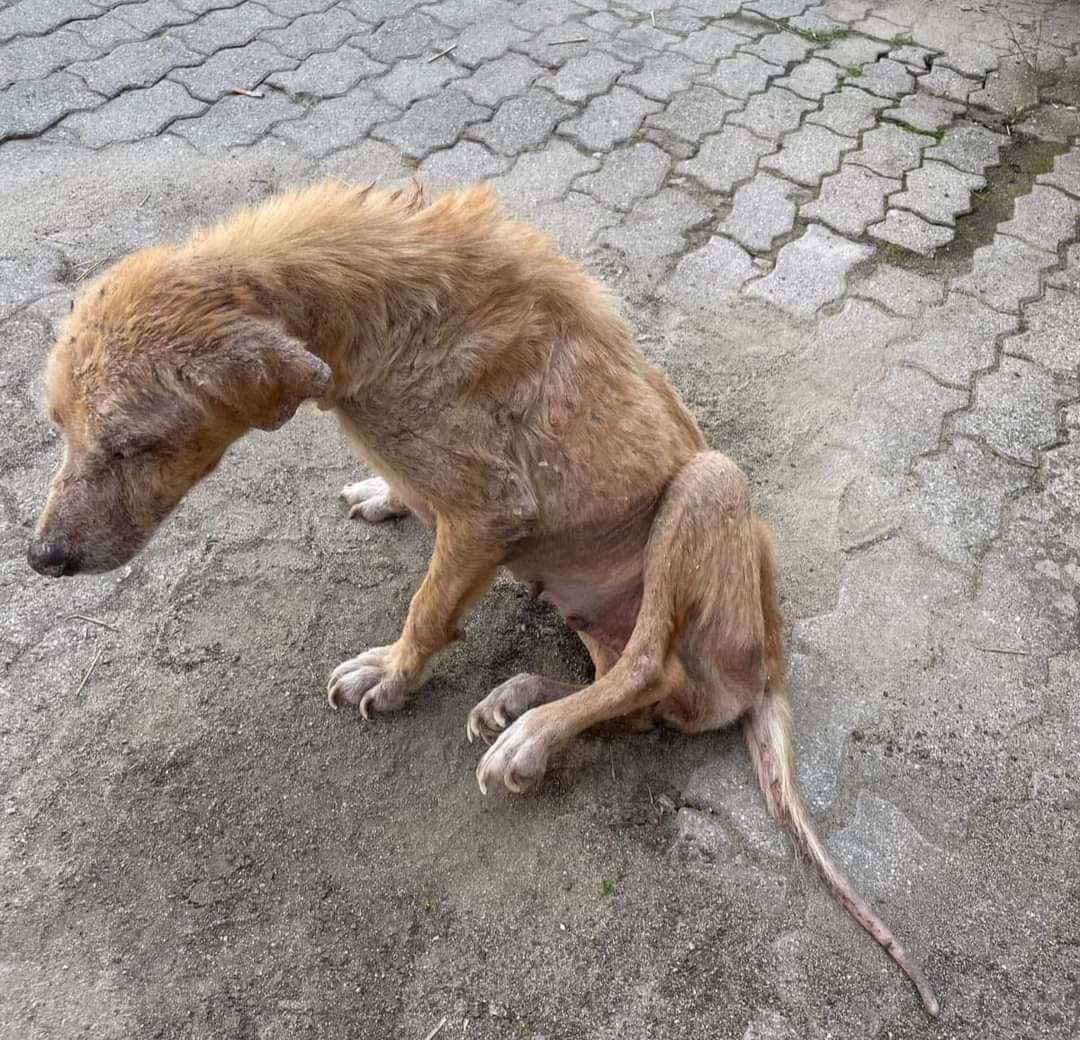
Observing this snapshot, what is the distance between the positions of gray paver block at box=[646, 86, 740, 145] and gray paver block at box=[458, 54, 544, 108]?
873 mm

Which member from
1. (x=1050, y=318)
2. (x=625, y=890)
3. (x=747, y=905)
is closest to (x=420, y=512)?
(x=625, y=890)

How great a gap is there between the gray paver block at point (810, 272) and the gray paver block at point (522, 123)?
5.50ft

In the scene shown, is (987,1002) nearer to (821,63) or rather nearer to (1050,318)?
(1050,318)

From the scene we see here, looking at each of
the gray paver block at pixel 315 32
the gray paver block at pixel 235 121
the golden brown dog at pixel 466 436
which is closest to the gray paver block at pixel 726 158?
the gray paver block at pixel 235 121

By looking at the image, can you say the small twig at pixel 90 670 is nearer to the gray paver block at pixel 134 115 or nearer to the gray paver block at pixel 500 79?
the gray paver block at pixel 134 115

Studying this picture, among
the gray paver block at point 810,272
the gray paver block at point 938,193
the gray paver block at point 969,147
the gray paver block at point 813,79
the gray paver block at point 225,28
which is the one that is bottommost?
the gray paver block at point 810,272

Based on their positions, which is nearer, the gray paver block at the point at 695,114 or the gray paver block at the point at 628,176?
the gray paver block at the point at 628,176

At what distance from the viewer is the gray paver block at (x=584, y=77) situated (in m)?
5.56

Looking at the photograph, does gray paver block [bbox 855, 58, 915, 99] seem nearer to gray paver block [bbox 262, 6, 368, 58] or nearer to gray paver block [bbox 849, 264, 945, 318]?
gray paver block [bbox 849, 264, 945, 318]

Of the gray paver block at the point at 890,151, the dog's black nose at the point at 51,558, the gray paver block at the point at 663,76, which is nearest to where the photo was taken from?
the dog's black nose at the point at 51,558

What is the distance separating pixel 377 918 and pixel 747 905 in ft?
3.52

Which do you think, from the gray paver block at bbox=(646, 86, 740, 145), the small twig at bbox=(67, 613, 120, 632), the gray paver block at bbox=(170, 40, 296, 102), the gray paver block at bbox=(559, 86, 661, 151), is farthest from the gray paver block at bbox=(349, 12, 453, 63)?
the small twig at bbox=(67, 613, 120, 632)

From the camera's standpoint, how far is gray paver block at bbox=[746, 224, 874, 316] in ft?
14.5

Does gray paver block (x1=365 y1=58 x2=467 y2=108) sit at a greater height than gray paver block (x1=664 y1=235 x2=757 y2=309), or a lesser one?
greater
